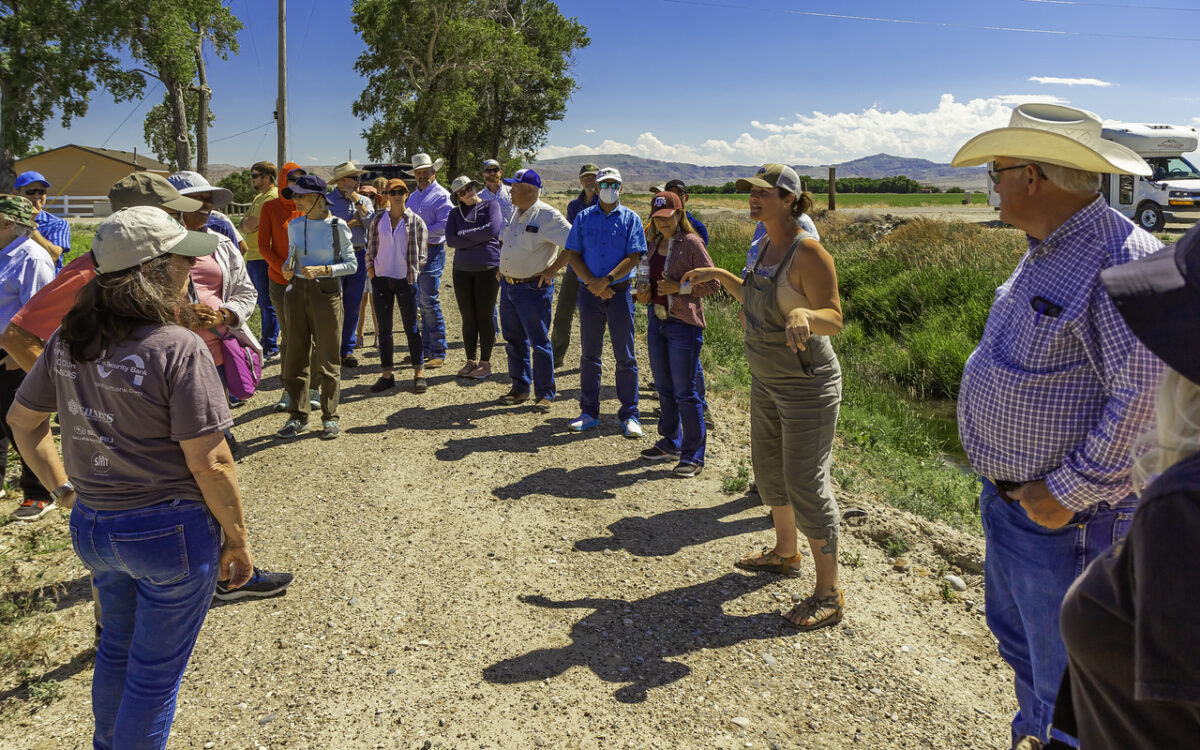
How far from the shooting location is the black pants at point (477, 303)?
819 centimetres

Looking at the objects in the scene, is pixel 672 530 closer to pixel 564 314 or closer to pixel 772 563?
pixel 772 563

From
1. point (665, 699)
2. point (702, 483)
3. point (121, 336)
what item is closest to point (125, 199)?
point (121, 336)

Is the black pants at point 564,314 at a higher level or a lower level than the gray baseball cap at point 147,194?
lower

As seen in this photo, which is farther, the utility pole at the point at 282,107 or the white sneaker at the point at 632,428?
the utility pole at the point at 282,107

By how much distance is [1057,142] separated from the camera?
2.25m

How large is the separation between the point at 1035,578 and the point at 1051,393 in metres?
0.52

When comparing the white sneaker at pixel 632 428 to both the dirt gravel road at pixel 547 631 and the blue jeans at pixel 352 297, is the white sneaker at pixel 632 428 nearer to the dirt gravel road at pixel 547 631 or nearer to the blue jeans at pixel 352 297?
the dirt gravel road at pixel 547 631

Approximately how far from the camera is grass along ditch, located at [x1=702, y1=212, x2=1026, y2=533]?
675cm

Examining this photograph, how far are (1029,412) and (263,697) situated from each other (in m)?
3.16

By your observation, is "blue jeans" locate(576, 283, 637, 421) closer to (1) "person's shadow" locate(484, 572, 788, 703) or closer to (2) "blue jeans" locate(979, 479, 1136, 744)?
(1) "person's shadow" locate(484, 572, 788, 703)

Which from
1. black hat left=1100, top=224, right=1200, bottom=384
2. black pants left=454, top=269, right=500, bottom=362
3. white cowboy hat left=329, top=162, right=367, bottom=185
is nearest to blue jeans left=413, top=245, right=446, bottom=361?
black pants left=454, top=269, right=500, bottom=362

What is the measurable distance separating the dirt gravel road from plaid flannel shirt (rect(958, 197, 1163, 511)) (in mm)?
1570

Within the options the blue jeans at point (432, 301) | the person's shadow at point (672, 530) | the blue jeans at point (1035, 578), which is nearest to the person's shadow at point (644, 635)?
the person's shadow at point (672, 530)

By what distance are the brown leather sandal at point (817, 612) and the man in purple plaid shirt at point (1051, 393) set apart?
150cm
